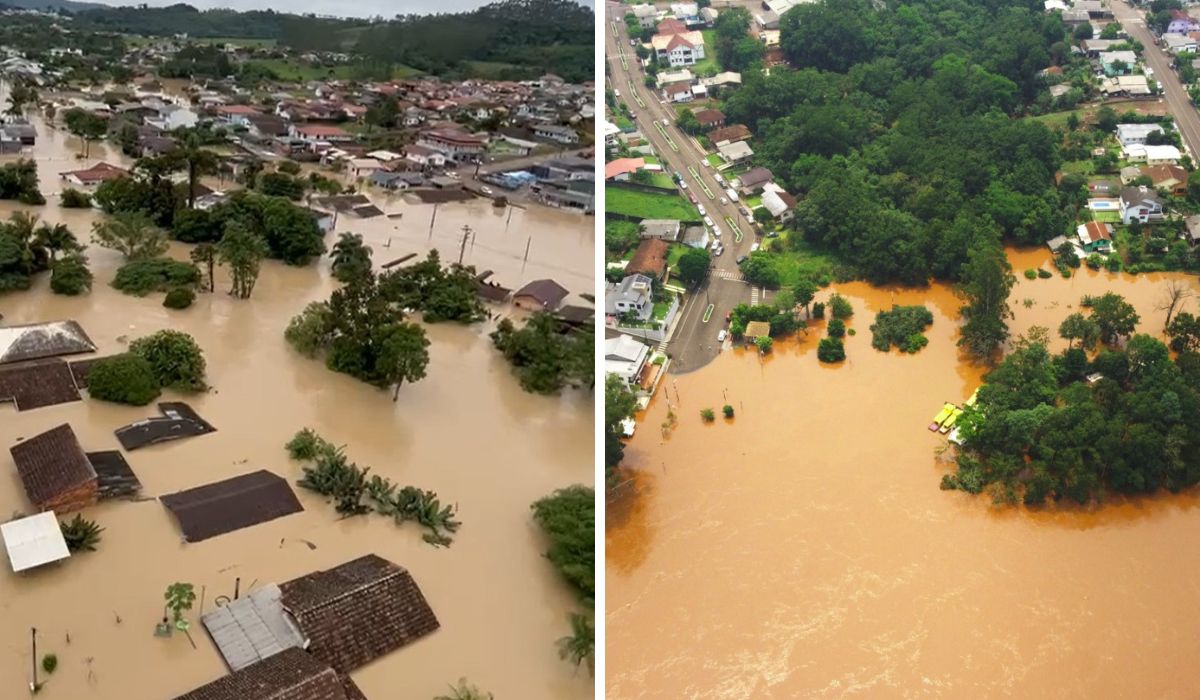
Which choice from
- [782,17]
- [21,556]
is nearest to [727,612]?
[21,556]

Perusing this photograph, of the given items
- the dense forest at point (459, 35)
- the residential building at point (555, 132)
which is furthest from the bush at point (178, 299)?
the residential building at point (555, 132)

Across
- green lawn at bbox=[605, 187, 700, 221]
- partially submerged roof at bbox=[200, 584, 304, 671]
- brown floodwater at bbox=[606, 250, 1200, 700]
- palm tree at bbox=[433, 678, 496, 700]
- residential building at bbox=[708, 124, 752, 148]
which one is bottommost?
brown floodwater at bbox=[606, 250, 1200, 700]

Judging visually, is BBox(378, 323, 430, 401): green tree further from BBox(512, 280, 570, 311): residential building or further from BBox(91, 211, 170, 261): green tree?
BBox(91, 211, 170, 261): green tree

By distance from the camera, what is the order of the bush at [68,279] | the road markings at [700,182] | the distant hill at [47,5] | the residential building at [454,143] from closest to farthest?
1. the bush at [68,279]
2. the road markings at [700,182]
3. the residential building at [454,143]
4. the distant hill at [47,5]

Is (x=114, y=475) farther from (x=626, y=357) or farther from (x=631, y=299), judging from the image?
(x=631, y=299)

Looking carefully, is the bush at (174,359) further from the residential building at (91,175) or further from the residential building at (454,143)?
the residential building at (454,143)

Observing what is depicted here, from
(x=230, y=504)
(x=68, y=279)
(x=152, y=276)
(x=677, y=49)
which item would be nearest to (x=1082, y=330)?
(x=230, y=504)


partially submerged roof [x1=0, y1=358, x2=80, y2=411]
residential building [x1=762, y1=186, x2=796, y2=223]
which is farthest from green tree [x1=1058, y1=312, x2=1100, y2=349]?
partially submerged roof [x1=0, y1=358, x2=80, y2=411]
